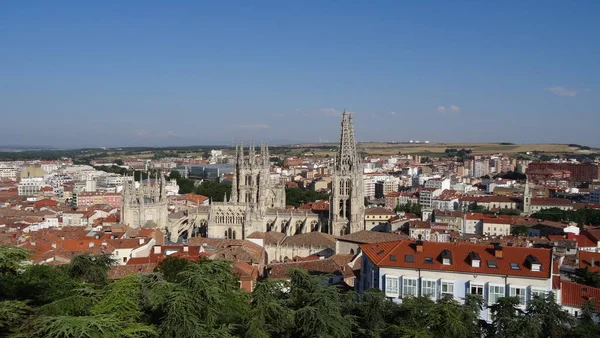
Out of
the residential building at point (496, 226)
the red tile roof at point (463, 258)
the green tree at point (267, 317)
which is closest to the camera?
the green tree at point (267, 317)

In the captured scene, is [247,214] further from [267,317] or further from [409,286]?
[267,317]

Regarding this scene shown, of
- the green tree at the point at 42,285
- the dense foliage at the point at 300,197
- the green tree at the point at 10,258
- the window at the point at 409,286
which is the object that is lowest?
the dense foliage at the point at 300,197

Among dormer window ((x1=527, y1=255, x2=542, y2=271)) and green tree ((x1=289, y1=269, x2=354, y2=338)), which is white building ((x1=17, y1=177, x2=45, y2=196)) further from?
dormer window ((x1=527, y1=255, x2=542, y2=271))

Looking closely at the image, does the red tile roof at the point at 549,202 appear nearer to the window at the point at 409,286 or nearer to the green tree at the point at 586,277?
the green tree at the point at 586,277

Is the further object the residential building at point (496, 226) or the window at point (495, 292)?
the residential building at point (496, 226)

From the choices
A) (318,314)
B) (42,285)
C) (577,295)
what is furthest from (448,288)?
(42,285)

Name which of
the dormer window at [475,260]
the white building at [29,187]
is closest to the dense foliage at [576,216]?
the dormer window at [475,260]
